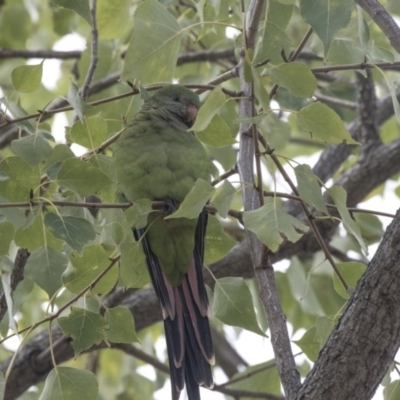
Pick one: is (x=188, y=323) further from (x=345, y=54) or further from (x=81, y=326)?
(x=345, y=54)

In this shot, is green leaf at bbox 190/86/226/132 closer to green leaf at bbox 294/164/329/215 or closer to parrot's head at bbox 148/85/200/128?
green leaf at bbox 294/164/329/215

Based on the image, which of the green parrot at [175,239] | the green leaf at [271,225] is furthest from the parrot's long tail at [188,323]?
the green leaf at [271,225]

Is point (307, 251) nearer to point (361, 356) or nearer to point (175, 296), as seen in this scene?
point (175, 296)

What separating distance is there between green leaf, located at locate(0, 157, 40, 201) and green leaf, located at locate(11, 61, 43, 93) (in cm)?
25

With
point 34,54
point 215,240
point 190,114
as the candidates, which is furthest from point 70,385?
point 34,54

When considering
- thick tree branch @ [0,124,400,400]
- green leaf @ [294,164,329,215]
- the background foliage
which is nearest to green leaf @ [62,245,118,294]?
the background foliage

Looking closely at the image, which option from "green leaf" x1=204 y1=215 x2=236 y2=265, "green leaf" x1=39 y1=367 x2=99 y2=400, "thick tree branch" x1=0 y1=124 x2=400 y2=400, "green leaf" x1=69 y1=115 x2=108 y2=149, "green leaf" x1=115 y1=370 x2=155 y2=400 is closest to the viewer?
"green leaf" x1=39 y1=367 x2=99 y2=400

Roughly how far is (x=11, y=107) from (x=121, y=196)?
1.76ft

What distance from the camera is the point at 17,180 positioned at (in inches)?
69.1

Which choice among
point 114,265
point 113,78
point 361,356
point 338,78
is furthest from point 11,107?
point 338,78

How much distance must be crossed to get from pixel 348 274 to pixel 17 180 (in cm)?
86

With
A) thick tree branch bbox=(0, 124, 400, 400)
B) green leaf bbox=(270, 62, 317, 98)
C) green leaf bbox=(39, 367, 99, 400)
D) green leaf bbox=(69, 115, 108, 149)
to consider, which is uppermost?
thick tree branch bbox=(0, 124, 400, 400)

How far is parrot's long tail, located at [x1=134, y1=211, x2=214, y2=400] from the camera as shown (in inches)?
79.8

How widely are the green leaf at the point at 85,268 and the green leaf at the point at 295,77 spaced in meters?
0.57
